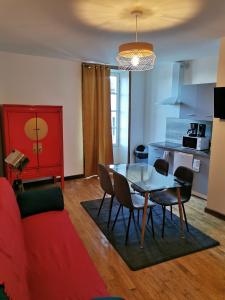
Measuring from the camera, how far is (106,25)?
2688mm

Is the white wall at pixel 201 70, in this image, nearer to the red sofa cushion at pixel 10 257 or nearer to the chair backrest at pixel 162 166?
the chair backrest at pixel 162 166

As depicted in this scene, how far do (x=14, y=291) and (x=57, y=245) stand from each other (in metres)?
0.86

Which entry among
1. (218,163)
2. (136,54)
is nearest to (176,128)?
(218,163)

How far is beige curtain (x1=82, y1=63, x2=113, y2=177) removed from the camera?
16.0 feet

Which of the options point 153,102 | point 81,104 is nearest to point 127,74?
point 153,102

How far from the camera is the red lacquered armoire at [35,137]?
3.93 metres

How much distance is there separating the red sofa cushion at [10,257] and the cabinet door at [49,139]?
2.18 m

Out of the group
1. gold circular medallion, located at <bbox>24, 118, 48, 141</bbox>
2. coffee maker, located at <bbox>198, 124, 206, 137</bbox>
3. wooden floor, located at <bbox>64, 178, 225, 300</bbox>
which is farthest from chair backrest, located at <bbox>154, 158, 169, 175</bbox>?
gold circular medallion, located at <bbox>24, 118, 48, 141</bbox>

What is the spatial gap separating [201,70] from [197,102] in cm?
66

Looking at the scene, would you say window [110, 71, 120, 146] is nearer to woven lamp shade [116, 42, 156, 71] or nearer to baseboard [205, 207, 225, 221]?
baseboard [205, 207, 225, 221]

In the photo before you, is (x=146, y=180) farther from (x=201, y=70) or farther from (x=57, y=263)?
(x=201, y=70)

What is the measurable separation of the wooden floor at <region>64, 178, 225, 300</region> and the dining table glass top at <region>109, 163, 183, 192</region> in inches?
29.8

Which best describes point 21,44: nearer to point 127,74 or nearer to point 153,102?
point 127,74

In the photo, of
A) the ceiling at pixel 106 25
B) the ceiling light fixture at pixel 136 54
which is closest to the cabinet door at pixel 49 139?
the ceiling at pixel 106 25
